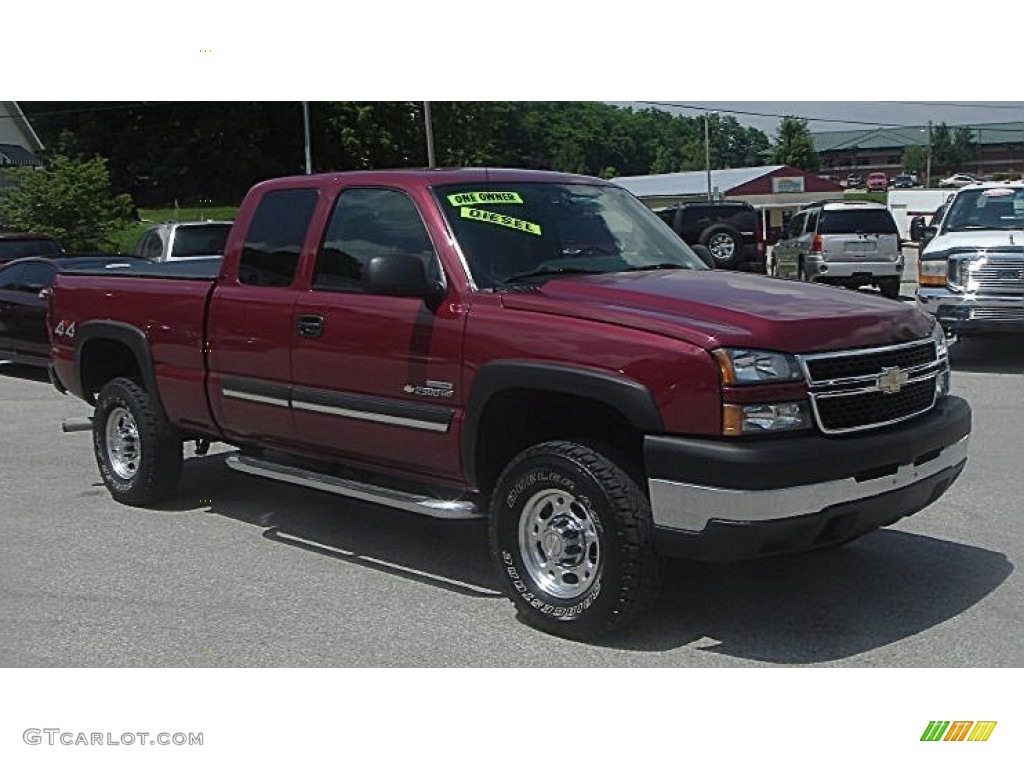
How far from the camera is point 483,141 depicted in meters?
64.1

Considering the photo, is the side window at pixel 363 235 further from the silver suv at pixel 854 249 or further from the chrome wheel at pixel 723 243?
the silver suv at pixel 854 249

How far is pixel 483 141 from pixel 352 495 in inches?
2361

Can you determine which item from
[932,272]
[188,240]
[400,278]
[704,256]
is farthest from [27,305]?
[932,272]

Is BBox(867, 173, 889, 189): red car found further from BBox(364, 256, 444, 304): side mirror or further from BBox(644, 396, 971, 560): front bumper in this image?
BBox(644, 396, 971, 560): front bumper

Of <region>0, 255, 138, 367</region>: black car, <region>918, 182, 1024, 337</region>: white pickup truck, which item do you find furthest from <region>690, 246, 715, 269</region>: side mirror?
<region>0, 255, 138, 367</region>: black car

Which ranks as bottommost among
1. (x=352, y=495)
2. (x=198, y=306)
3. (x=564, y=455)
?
(x=352, y=495)

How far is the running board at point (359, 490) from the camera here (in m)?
5.28

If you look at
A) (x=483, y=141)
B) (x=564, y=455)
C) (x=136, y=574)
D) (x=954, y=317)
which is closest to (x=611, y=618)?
(x=564, y=455)

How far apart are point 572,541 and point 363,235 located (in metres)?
1.98

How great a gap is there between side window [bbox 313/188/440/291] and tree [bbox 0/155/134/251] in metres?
29.3

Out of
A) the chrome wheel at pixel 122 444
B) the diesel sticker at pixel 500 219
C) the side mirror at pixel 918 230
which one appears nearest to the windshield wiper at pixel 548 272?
the diesel sticker at pixel 500 219

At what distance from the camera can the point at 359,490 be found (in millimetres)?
5703

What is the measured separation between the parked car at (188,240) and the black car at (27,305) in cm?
190
